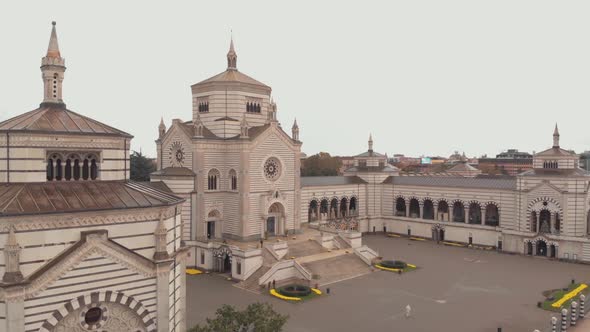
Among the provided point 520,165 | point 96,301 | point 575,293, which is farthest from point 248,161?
point 520,165

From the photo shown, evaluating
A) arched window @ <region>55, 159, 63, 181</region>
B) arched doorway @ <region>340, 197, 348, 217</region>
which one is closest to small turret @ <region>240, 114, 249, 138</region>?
arched doorway @ <region>340, 197, 348, 217</region>

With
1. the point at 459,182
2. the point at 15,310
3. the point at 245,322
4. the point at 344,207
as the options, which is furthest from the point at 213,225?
the point at 459,182

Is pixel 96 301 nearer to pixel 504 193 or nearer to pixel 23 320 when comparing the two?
pixel 23 320

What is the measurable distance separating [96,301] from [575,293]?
33.0 metres

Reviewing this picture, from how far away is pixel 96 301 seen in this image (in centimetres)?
2064

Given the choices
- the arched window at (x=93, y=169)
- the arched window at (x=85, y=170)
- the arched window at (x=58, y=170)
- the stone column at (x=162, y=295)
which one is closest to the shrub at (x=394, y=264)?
the stone column at (x=162, y=295)

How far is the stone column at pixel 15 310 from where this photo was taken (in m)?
18.6

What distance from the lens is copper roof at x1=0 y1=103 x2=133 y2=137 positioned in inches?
869

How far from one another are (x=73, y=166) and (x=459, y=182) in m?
46.4

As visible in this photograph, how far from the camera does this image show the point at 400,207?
64.1 meters

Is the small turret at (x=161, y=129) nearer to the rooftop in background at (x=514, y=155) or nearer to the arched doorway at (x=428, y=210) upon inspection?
the arched doorway at (x=428, y=210)

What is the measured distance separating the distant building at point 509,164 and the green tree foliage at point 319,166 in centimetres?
4905

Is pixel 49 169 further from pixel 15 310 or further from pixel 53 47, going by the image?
pixel 53 47

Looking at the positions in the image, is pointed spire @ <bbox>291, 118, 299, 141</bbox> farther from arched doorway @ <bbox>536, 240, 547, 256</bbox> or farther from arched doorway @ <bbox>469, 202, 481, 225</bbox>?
arched doorway @ <bbox>536, 240, 547, 256</bbox>
